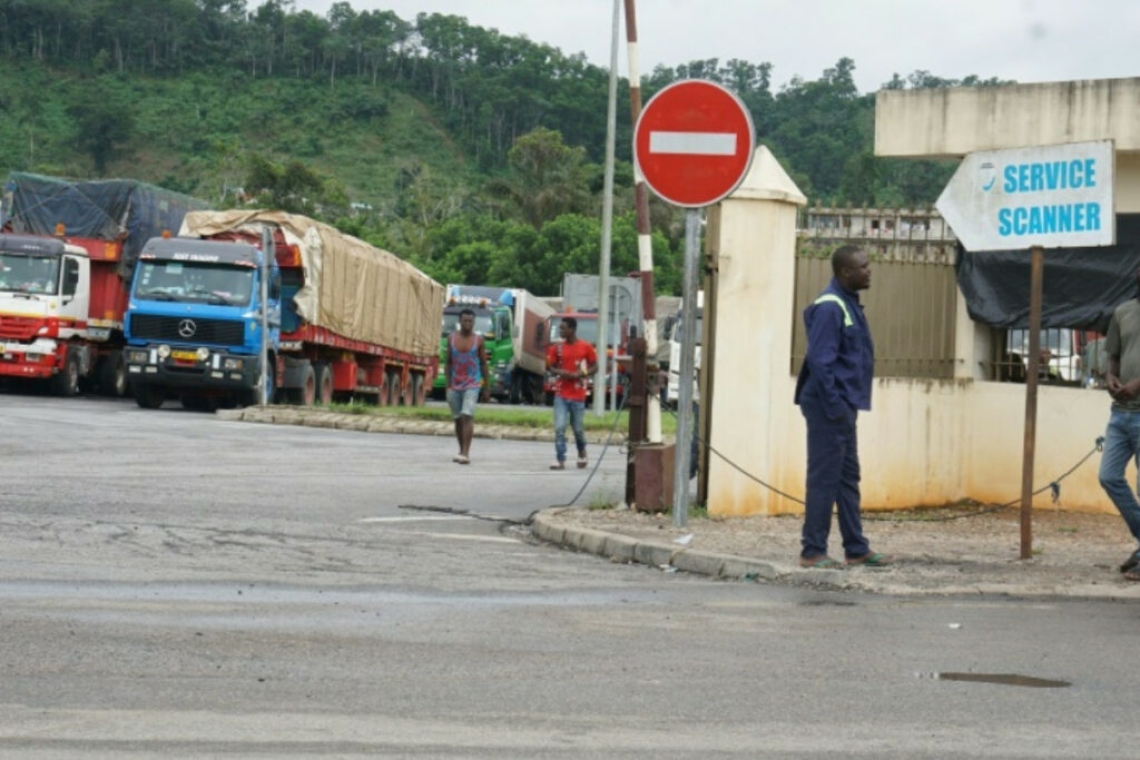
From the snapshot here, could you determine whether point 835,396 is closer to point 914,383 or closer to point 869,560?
point 869,560

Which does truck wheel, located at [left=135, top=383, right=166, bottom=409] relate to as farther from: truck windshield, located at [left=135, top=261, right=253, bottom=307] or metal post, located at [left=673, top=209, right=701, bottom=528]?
metal post, located at [left=673, top=209, right=701, bottom=528]

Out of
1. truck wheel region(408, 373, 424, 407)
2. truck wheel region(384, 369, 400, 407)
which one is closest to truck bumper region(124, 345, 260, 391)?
truck wheel region(384, 369, 400, 407)

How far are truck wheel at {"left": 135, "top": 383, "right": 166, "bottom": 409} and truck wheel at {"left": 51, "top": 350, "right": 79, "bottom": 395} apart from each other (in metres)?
2.41

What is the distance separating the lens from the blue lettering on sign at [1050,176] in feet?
38.4

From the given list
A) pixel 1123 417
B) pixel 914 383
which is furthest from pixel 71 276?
pixel 1123 417

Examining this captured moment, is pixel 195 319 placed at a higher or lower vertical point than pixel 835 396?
higher

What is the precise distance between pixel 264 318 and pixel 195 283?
145 centimetres

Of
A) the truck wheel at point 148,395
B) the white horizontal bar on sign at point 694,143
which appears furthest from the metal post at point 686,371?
the truck wheel at point 148,395

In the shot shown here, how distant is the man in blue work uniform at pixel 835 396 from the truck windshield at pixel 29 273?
26498 millimetres

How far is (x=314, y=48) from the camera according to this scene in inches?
6078

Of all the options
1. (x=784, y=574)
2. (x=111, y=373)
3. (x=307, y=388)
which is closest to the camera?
(x=784, y=574)

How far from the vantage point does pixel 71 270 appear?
36.2 metres

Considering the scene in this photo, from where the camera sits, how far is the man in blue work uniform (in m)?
11.3

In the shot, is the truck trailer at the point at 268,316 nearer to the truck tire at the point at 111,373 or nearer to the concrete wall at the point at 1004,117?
the truck tire at the point at 111,373
